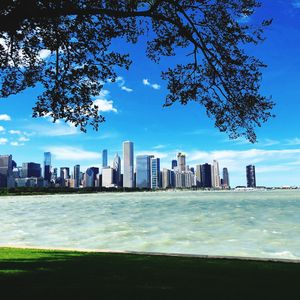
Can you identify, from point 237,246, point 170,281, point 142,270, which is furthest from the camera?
point 237,246

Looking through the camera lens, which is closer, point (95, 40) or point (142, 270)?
point (142, 270)

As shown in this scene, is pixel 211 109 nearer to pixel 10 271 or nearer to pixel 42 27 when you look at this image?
pixel 42 27

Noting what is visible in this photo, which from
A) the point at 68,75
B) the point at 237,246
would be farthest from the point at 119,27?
the point at 237,246

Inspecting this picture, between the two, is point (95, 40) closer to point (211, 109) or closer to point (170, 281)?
point (211, 109)

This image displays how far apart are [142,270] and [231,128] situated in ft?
19.1

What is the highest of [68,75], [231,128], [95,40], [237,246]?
[95,40]

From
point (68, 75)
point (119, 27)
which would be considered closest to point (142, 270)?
point (68, 75)

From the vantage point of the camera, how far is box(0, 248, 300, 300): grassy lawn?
941cm

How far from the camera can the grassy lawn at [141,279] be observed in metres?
9.41

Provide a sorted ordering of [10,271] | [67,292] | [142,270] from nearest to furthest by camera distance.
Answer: [67,292] < [10,271] < [142,270]

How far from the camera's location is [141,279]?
1112 centimetres

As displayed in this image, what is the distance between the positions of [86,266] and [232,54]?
8.72 meters

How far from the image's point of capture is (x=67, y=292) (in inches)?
373

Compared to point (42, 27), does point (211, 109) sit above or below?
below
